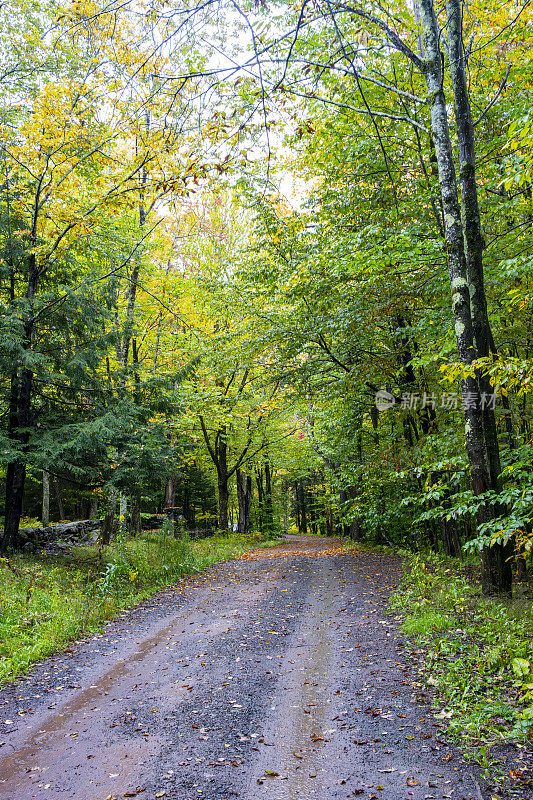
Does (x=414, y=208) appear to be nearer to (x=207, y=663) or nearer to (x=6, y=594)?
(x=207, y=663)

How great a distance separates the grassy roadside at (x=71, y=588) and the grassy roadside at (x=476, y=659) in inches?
194

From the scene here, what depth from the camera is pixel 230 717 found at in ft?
13.4

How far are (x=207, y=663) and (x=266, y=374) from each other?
726cm

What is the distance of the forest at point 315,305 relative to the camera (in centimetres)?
373

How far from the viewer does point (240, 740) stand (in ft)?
12.2

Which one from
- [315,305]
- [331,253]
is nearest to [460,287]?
[331,253]

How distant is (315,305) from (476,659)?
22.7ft

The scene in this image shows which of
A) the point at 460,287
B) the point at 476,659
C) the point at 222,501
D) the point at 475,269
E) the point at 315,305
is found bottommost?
the point at 476,659

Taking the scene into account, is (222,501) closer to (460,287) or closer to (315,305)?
(315,305)

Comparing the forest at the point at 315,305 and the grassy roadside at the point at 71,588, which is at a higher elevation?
the forest at the point at 315,305

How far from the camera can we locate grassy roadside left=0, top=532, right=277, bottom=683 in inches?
232

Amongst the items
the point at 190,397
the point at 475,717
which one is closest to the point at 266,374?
the point at 190,397

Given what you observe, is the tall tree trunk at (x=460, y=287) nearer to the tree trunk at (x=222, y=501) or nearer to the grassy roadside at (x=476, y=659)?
the grassy roadside at (x=476, y=659)

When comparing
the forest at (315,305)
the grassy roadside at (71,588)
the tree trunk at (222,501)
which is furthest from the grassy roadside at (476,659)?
the tree trunk at (222,501)
